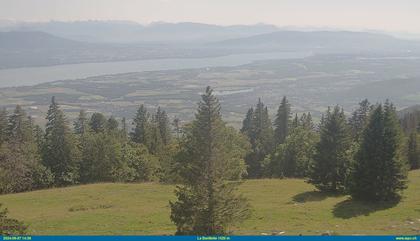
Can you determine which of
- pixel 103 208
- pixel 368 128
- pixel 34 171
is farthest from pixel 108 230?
pixel 34 171

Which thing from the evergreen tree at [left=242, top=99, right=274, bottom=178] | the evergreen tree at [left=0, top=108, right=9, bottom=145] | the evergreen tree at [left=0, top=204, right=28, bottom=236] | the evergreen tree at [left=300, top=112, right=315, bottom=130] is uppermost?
the evergreen tree at [left=0, top=204, right=28, bottom=236]

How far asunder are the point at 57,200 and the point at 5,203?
519 cm

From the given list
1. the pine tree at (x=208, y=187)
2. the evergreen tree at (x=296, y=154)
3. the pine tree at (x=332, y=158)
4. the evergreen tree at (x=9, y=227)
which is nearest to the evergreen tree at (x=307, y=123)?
the evergreen tree at (x=296, y=154)

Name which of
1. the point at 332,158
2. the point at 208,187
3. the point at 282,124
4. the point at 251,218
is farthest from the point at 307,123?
A: the point at 208,187

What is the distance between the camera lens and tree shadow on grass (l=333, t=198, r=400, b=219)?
1430 inches

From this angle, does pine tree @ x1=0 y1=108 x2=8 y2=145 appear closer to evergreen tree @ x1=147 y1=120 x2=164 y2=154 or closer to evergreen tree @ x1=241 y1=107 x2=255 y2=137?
evergreen tree @ x1=147 y1=120 x2=164 y2=154

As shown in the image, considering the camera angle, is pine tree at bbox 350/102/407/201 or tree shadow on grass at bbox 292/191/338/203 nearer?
pine tree at bbox 350/102/407/201

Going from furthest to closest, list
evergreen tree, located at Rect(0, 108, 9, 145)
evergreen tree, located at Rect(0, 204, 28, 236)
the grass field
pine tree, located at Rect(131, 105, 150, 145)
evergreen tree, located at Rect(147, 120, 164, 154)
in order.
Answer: pine tree, located at Rect(131, 105, 150, 145) → evergreen tree, located at Rect(147, 120, 164, 154) → evergreen tree, located at Rect(0, 108, 9, 145) → the grass field → evergreen tree, located at Rect(0, 204, 28, 236)

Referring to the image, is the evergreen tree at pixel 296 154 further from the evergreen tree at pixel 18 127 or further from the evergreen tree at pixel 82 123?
the evergreen tree at pixel 18 127

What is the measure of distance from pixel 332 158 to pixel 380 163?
7.49 m

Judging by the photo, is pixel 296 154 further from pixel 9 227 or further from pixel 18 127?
pixel 9 227

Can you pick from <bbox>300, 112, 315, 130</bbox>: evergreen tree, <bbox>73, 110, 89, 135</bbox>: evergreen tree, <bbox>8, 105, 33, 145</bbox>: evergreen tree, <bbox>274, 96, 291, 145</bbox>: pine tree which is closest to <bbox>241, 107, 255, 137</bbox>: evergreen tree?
<bbox>274, 96, 291, 145</bbox>: pine tree

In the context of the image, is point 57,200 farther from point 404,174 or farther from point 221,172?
point 404,174

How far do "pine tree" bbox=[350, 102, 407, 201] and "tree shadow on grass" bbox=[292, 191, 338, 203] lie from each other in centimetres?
478
